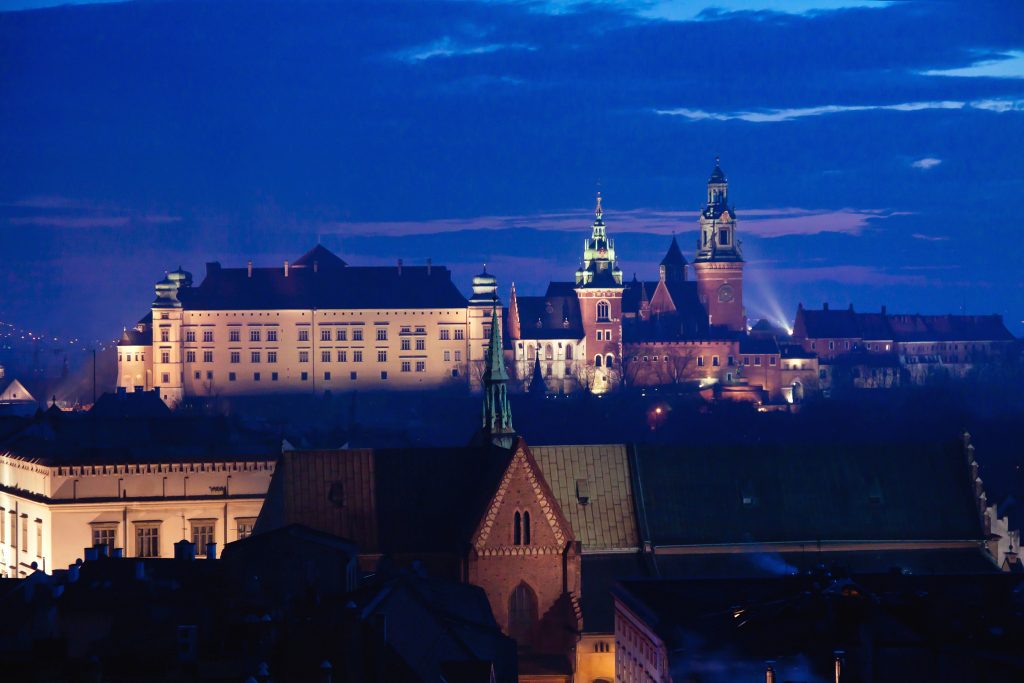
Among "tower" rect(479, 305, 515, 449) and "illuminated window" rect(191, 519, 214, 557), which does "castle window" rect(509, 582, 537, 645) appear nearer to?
"tower" rect(479, 305, 515, 449)

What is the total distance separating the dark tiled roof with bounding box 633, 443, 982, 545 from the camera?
194 ft

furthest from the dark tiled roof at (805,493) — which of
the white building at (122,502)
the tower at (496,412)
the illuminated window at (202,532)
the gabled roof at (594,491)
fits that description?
the illuminated window at (202,532)

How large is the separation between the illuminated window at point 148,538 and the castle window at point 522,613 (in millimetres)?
23619

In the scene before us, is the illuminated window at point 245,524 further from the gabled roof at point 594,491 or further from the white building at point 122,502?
the gabled roof at point 594,491

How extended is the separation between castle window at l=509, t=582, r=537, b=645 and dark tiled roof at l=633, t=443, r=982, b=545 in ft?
13.7

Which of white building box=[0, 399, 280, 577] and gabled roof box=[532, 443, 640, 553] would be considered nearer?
gabled roof box=[532, 443, 640, 553]

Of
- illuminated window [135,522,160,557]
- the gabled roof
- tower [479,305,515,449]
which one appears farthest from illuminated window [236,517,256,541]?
the gabled roof

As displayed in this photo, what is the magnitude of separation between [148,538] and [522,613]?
79.6ft

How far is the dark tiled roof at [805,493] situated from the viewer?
5922 cm

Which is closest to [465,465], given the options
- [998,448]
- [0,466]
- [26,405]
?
[0,466]

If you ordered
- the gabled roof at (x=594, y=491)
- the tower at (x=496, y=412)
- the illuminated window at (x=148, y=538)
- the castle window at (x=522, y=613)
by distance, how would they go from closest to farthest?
the castle window at (x=522, y=613) → the gabled roof at (x=594, y=491) → the tower at (x=496, y=412) → the illuminated window at (x=148, y=538)

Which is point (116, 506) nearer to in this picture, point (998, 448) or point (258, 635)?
point (258, 635)

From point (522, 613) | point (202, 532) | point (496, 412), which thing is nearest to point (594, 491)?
point (522, 613)

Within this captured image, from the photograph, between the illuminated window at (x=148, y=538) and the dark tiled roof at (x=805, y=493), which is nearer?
the dark tiled roof at (x=805, y=493)
